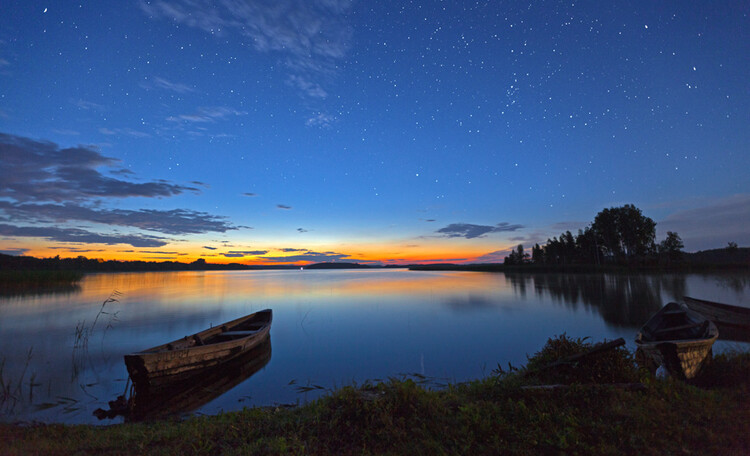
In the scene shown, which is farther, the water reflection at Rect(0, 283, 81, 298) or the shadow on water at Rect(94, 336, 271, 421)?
the water reflection at Rect(0, 283, 81, 298)

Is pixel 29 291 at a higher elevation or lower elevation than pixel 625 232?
lower

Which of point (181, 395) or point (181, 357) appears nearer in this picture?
point (181, 395)

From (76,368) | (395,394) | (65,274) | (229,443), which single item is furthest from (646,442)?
(65,274)

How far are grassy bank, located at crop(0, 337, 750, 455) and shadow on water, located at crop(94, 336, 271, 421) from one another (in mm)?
2333

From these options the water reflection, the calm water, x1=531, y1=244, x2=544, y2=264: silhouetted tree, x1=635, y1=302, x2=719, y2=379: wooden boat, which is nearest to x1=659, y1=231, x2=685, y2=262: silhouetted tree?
x1=531, y1=244, x2=544, y2=264: silhouetted tree

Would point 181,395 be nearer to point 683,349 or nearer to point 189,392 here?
point 189,392

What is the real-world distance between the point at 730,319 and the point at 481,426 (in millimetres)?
19424

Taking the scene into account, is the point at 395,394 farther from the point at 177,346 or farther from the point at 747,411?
the point at 177,346

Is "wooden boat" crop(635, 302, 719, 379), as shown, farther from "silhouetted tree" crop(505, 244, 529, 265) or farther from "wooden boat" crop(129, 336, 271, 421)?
"silhouetted tree" crop(505, 244, 529, 265)

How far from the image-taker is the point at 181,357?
11359 mm

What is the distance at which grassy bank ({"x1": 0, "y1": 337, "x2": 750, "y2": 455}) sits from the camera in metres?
5.40

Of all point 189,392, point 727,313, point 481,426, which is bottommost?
point 189,392

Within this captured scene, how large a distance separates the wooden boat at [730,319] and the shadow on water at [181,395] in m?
23.3

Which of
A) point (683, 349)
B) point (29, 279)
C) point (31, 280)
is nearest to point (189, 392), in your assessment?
point (683, 349)
